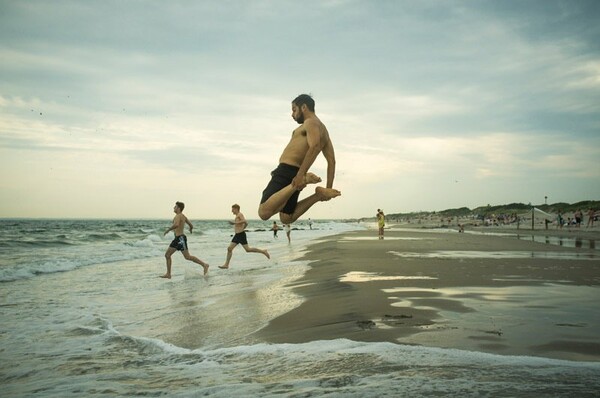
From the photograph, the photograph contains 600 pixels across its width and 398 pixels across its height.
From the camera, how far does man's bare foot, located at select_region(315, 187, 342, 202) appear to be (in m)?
5.89

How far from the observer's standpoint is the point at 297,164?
19.6 ft

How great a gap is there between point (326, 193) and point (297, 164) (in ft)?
1.90

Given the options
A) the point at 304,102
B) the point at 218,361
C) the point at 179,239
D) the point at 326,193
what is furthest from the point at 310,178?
the point at 179,239

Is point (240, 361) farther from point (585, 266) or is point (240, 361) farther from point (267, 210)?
point (585, 266)

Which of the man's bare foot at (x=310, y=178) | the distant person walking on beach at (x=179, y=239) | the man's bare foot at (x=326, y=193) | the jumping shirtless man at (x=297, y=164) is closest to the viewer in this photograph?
the man's bare foot at (x=310, y=178)

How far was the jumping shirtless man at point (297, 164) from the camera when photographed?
18.8 ft

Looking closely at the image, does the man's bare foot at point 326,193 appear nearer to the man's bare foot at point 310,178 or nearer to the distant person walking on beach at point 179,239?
the man's bare foot at point 310,178

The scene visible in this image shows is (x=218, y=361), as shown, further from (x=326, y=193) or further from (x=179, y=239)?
(x=179, y=239)

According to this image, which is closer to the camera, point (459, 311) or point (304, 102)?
point (459, 311)

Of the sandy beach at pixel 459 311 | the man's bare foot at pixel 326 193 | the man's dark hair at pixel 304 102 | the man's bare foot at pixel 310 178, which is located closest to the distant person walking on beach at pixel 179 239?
the sandy beach at pixel 459 311

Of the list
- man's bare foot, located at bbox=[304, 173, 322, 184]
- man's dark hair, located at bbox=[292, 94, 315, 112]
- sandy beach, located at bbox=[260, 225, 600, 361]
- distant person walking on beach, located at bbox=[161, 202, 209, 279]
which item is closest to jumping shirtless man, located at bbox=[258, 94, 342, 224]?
man's dark hair, located at bbox=[292, 94, 315, 112]

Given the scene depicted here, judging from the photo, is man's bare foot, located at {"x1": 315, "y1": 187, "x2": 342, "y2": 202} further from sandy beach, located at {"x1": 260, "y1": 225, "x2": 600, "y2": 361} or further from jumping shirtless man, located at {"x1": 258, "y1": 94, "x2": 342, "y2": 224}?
sandy beach, located at {"x1": 260, "y1": 225, "x2": 600, "y2": 361}

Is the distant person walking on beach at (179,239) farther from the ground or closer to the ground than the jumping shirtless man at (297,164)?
closer to the ground

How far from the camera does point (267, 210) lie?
5.95 metres
